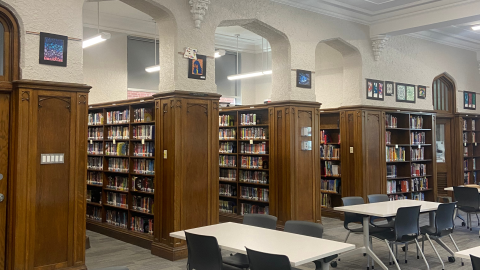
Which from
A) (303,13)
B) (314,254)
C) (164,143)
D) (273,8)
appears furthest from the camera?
(303,13)

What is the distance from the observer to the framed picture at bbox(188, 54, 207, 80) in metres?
6.65

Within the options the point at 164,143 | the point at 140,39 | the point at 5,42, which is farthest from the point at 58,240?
the point at 140,39

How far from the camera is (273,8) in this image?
25.9 feet

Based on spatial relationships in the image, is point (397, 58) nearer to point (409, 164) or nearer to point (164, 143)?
point (409, 164)

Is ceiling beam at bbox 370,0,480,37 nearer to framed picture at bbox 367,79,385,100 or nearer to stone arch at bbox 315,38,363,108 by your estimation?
stone arch at bbox 315,38,363,108

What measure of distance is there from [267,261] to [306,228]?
1317 mm

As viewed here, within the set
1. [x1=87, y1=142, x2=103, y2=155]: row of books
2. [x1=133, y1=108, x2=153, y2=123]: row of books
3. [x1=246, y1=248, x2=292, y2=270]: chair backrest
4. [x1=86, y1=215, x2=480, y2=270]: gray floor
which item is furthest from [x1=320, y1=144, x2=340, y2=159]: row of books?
[x1=246, y1=248, x2=292, y2=270]: chair backrest

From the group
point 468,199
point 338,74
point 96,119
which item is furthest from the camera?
point 338,74

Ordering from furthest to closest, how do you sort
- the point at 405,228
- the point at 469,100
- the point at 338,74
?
the point at 469,100
the point at 338,74
the point at 405,228

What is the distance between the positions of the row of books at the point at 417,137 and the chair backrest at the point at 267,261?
27.1 feet

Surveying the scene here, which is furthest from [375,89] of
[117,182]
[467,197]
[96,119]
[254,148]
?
[96,119]

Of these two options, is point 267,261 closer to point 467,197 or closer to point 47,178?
point 47,178

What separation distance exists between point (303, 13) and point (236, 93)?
19.3 ft

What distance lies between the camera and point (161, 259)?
6410mm
